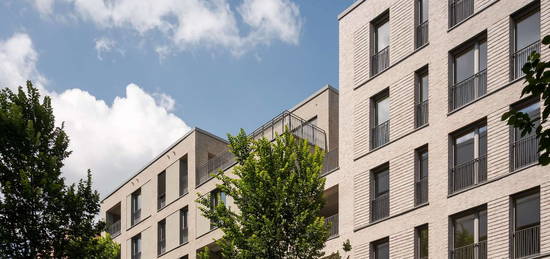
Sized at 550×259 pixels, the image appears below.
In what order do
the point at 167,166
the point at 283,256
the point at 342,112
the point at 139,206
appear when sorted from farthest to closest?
the point at 139,206 < the point at 167,166 < the point at 342,112 < the point at 283,256

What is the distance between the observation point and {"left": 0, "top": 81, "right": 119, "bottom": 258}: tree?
70.0 ft

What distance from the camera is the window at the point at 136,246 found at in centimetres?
5194

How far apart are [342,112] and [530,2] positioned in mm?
10530

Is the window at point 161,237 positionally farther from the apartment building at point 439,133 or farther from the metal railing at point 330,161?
the apartment building at point 439,133

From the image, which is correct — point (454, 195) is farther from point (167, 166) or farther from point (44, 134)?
point (167, 166)

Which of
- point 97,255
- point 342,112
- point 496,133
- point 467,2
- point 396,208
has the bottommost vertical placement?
point 97,255

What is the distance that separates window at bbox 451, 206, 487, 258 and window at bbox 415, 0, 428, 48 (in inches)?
288

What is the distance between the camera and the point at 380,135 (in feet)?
106

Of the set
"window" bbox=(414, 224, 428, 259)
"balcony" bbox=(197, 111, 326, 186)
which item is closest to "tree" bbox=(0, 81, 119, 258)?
"window" bbox=(414, 224, 428, 259)

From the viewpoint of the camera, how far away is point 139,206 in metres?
52.9

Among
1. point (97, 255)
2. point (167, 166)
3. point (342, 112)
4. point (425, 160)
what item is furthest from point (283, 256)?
point (167, 166)

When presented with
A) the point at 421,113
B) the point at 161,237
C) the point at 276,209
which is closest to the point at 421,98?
the point at 421,113

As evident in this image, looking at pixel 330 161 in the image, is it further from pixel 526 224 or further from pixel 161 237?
pixel 161 237

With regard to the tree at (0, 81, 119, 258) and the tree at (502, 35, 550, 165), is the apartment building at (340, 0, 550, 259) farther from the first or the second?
the tree at (502, 35, 550, 165)
